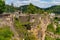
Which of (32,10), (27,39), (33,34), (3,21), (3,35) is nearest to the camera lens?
(3,35)

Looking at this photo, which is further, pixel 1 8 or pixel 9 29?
pixel 1 8

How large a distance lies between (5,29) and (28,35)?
3810 mm

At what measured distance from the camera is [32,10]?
47062 millimetres

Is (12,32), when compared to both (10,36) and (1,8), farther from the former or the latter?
(1,8)

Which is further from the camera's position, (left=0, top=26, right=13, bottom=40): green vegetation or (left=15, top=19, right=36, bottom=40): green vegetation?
(left=15, top=19, right=36, bottom=40): green vegetation

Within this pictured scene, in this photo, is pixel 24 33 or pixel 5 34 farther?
pixel 24 33

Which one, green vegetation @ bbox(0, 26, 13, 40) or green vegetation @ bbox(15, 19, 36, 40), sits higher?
green vegetation @ bbox(0, 26, 13, 40)

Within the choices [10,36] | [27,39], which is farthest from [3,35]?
[27,39]

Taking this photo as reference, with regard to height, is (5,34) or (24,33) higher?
(5,34)

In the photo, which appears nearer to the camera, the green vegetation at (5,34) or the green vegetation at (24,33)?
the green vegetation at (5,34)

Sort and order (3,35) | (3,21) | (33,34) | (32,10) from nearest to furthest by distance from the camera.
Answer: (3,35), (3,21), (33,34), (32,10)

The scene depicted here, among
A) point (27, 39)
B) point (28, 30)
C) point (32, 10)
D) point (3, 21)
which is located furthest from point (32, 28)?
point (32, 10)

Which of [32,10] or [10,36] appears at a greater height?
[10,36]

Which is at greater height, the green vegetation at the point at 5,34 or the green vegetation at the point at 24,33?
the green vegetation at the point at 5,34
